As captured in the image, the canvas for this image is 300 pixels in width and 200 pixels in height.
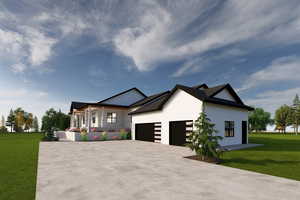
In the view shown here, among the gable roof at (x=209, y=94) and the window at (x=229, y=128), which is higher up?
the gable roof at (x=209, y=94)

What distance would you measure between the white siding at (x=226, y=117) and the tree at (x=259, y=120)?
226 ft

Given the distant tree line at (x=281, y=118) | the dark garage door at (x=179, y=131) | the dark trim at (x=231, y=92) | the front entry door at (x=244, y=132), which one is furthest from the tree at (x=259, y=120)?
the dark garage door at (x=179, y=131)

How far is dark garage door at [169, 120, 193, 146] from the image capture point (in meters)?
15.9

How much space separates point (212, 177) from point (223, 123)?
1075cm

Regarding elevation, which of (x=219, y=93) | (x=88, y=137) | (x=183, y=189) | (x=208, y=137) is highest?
(x=219, y=93)

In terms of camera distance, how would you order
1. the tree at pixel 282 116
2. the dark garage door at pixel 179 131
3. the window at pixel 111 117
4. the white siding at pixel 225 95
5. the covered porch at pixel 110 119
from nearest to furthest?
the dark garage door at pixel 179 131 → the white siding at pixel 225 95 → the covered porch at pixel 110 119 → the window at pixel 111 117 → the tree at pixel 282 116

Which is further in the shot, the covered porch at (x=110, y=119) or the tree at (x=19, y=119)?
the tree at (x=19, y=119)

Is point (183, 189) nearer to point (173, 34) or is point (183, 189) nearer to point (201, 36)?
point (173, 34)

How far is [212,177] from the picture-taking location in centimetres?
600

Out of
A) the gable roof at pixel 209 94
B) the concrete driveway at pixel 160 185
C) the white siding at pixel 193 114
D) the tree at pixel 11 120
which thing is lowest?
the tree at pixel 11 120

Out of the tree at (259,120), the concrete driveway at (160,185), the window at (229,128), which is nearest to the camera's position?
the concrete driveway at (160,185)

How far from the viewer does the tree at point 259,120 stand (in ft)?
251

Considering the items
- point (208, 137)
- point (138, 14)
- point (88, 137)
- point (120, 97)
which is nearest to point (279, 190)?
point (208, 137)

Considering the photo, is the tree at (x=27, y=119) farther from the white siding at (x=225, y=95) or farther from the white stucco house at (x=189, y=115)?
the white siding at (x=225, y=95)
